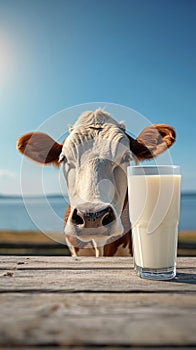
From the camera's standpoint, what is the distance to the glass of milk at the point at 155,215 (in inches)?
38.6

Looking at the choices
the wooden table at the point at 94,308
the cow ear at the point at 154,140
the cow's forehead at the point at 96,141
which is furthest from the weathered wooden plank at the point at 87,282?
the cow ear at the point at 154,140

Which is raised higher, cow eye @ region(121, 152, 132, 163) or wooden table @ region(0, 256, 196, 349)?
wooden table @ region(0, 256, 196, 349)

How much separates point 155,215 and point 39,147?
177cm

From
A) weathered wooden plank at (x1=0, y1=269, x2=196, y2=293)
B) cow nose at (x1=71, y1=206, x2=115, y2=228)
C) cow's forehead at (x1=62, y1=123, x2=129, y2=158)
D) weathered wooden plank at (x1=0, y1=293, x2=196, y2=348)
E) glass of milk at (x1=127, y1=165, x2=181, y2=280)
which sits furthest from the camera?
cow's forehead at (x1=62, y1=123, x2=129, y2=158)

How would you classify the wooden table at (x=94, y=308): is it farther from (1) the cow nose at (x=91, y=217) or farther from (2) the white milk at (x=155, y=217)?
(1) the cow nose at (x=91, y=217)

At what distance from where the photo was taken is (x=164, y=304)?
694 millimetres

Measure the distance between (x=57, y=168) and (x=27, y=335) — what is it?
6.76 feet

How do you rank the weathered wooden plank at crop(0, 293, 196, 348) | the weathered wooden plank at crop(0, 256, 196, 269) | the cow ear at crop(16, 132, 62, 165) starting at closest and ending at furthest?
the weathered wooden plank at crop(0, 293, 196, 348), the weathered wooden plank at crop(0, 256, 196, 269), the cow ear at crop(16, 132, 62, 165)

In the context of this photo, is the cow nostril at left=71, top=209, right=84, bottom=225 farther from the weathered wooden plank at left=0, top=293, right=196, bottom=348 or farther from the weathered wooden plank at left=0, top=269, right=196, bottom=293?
the weathered wooden plank at left=0, top=293, right=196, bottom=348

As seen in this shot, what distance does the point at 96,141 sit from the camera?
2.24 m

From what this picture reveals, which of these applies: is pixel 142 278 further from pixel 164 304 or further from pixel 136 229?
pixel 164 304

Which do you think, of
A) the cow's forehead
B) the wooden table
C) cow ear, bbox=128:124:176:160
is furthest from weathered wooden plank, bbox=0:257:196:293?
cow ear, bbox=128:124:176:160

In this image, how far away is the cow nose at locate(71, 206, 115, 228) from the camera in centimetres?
165

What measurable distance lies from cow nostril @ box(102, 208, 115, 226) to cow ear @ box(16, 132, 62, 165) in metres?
0.94
